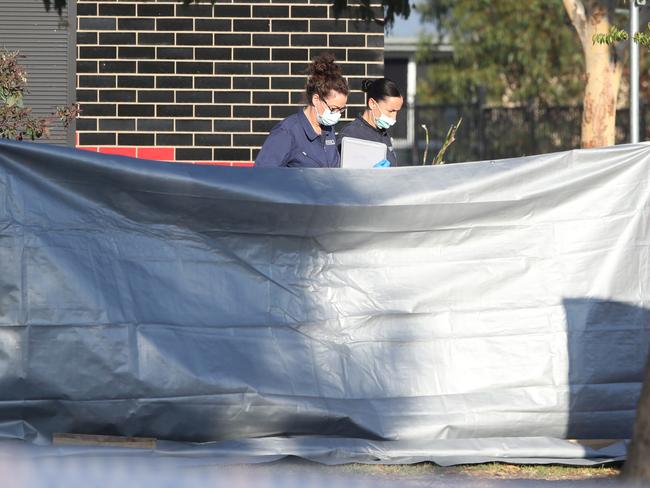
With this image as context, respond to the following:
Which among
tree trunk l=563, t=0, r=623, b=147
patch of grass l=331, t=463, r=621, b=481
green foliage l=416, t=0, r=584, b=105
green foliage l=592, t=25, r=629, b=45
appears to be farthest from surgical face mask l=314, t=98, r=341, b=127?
green foliage l=416, t=0, r=584, b=105

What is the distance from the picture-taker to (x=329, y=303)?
564 cm

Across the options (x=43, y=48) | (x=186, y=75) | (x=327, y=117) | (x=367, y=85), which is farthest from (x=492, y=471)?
(x=43, y=48)

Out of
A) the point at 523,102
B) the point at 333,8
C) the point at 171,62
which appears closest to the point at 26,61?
the point at 171,62

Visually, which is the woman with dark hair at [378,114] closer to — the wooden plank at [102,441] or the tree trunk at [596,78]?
the wooden plank at [102,441]

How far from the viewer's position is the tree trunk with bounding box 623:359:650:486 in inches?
178

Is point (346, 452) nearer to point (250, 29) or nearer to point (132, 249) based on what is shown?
point (132, 249)

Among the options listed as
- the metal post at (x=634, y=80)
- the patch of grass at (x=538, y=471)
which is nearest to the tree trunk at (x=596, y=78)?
the metal post at (x=634, y=80)

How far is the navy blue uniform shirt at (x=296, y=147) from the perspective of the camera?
645 cm

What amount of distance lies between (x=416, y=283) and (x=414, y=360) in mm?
364

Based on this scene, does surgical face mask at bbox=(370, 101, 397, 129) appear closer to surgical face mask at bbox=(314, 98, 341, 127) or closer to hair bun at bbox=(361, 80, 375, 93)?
hair bun at bbox=(361, 80, 375, 93)

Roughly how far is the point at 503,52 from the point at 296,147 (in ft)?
69.0

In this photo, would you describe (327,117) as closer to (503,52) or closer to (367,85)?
(367,85)

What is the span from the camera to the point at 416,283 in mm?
5691

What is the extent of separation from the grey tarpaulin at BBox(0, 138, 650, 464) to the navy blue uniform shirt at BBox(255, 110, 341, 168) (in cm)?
83
